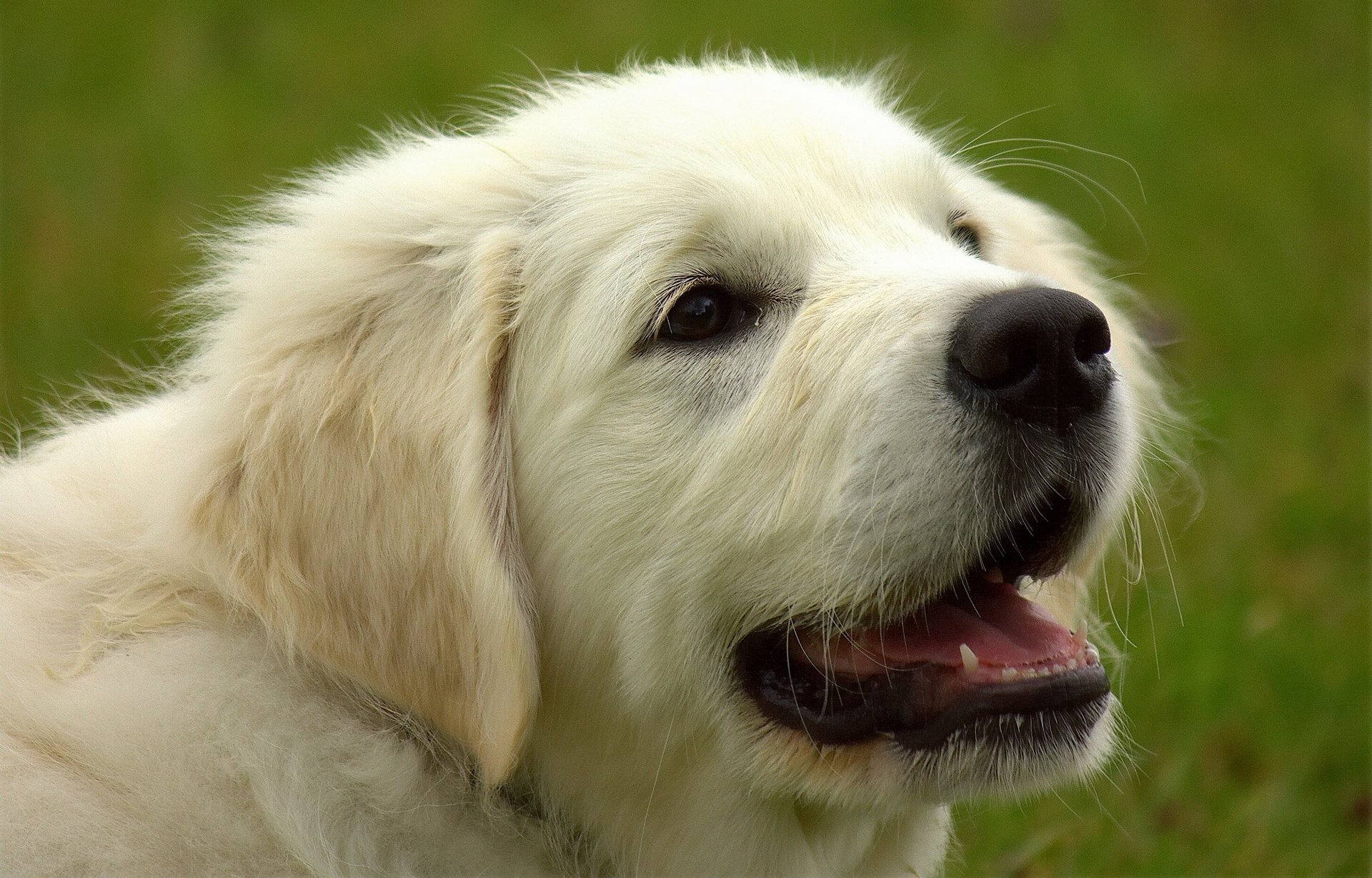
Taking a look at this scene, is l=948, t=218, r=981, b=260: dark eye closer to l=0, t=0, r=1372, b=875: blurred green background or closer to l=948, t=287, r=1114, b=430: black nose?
l=948, t=287, r=1114, b=430: black nose

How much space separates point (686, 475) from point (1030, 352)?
2.37 ft

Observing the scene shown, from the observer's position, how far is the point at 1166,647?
5.13 meters

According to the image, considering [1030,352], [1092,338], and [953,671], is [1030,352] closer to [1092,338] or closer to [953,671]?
[1092,338]

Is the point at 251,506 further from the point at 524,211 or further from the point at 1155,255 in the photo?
the point at 1155,255

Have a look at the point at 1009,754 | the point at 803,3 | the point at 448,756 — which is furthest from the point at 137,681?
the point at 803,3

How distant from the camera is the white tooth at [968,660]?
113 inches

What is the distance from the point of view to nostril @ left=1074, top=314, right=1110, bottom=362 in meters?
2.77

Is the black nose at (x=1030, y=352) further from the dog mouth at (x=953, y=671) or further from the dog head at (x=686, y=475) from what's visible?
Answer: the dog mouth at (x=953, y=671)

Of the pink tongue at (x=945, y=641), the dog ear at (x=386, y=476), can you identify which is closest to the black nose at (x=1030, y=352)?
the pink tongue at (x=945, y=641)

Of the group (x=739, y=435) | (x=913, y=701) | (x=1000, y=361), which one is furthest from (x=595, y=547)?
(x=1000, y=361)

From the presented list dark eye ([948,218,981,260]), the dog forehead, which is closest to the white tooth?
the dog forehead

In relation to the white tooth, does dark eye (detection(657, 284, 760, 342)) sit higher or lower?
higher

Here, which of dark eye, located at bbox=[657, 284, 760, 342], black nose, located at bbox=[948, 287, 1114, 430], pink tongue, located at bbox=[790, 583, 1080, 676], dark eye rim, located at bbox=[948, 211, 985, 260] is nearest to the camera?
black nose, located at bbox=[948, 287, 1114, 430]

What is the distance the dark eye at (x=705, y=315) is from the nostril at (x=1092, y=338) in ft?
2.29
